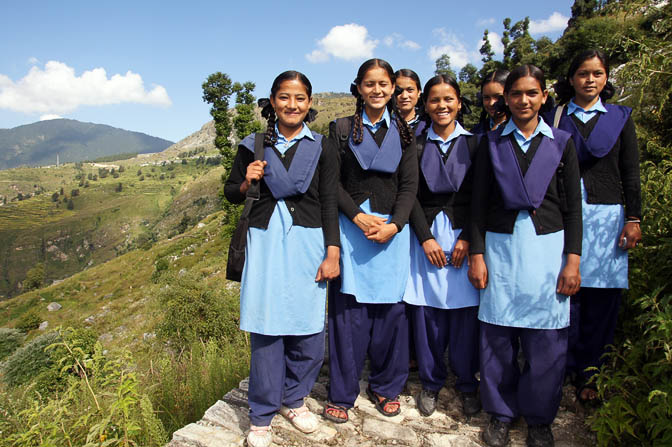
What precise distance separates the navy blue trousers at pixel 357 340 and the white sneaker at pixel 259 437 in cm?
51

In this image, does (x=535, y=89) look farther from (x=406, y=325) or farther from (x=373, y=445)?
(x=373, y=445)

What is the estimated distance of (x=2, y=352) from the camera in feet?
84.9

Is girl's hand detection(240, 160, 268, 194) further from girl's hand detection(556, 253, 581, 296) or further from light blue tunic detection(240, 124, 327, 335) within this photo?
girl's hand detection(556, 253, 581, 296)

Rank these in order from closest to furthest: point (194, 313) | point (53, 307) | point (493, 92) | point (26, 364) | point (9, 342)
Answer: point (493, 92) → point (194, 313) → point (26, 364) → point (9, 342) → point (53, 307)

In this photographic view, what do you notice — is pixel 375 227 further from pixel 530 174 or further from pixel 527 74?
pixel 527 74

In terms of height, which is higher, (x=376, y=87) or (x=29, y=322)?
(x=376, y=87)

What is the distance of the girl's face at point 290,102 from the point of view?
2.60m

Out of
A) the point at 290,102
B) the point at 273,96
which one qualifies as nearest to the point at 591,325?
the point at 290,102

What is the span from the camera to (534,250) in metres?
2.46

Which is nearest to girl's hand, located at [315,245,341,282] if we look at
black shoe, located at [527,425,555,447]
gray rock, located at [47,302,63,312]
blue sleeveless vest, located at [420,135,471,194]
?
blue sleeveless vest, located at [420,135,471,194]

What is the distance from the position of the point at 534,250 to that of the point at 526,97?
36.6 inches

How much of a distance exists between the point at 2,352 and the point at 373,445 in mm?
32522

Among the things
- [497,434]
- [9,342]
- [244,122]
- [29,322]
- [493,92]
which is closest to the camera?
[497,434]

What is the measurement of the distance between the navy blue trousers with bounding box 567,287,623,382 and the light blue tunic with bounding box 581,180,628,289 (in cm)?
17
